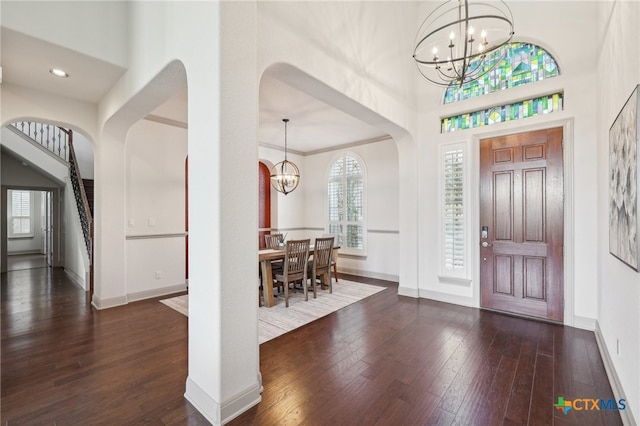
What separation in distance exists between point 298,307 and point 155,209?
9.14 ft

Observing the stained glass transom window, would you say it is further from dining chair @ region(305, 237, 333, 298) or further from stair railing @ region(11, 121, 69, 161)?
stair railing @ region(11, 121, 69, 161)

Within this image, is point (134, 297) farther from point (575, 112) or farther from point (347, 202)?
point (575, 112)

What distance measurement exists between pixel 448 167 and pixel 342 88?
7.07 feet

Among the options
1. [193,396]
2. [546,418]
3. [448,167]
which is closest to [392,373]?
[546,418]

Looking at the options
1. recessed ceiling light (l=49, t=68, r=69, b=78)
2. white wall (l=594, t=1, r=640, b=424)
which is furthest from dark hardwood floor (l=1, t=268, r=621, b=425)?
recessed ceiling light (l=49, t=68, r=69, b=78)

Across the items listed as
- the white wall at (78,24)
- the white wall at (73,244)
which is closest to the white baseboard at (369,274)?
the white wall at (73,244)

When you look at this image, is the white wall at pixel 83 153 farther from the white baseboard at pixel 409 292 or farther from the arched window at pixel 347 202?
the white baseboard at pixel 409 292

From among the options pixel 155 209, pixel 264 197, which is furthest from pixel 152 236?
pixel 264 197

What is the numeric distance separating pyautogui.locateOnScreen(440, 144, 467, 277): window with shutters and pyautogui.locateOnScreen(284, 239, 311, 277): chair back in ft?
6.78

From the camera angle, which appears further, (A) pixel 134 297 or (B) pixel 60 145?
(B) pixel 60 145

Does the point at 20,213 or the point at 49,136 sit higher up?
the point at 49,136

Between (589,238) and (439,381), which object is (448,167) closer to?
(589,238)

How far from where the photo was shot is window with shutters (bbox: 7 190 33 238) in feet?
30.2

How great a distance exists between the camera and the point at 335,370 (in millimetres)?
2391
